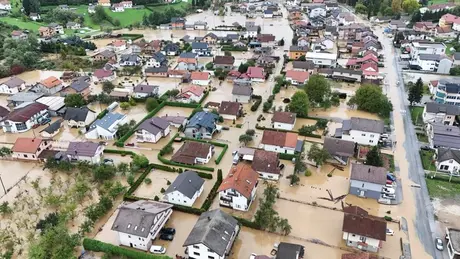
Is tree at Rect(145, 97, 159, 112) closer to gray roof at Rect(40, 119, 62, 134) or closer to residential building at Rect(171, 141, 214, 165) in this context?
gray roof at Rect(40, 119, 62, 134)

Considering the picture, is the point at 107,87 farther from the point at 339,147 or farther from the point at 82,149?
the point at 339,147

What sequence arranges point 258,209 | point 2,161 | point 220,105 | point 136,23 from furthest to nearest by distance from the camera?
point 136,23 < point 220,105 < point 2,161 < point 258,209

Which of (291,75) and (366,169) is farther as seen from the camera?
(291,75)

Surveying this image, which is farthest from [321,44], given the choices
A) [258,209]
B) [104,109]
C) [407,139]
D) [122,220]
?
[122,220]

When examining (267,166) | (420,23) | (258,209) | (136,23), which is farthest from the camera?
(136,23)

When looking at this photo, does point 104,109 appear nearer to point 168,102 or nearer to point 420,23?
point 168,102

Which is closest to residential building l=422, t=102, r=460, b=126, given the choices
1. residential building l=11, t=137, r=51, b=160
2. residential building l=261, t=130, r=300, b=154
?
residential building l=261, t=130, r=300, b=154

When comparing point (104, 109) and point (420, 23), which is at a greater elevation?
point (420, 23)
